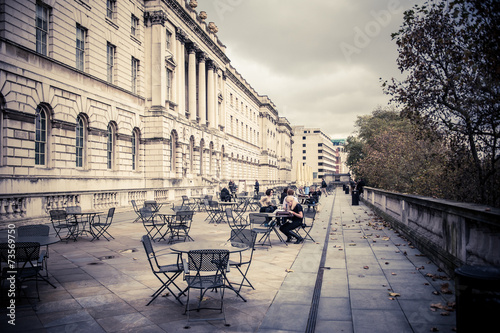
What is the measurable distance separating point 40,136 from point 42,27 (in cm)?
539

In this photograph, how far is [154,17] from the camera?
92.1 feet

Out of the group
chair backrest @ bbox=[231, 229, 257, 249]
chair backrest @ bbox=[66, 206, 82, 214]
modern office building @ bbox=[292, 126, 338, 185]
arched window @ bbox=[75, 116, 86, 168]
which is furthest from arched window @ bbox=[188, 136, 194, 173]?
modern office building @ bbox=[292, 126, 338, 185]

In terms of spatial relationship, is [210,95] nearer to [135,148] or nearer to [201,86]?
[201,86]

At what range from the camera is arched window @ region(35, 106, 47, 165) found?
17.5 metres

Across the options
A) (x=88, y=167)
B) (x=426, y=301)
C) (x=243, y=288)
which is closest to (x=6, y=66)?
(x=88, y=167)

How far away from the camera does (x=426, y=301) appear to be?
555 centimetres

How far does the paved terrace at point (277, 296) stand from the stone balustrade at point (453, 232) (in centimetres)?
40

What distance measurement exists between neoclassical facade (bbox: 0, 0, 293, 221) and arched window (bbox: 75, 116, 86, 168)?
57mm

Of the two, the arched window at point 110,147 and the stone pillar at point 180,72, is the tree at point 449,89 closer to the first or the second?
the arched window at point 110,147

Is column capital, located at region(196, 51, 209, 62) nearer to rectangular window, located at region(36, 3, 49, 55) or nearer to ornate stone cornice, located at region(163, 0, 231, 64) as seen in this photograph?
ornate stone cornice, located at region(163, 0, 231, 64)

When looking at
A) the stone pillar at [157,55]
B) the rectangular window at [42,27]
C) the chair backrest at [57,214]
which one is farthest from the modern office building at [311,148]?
the chair backrest at [57,214]

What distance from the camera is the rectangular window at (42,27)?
58.2ft

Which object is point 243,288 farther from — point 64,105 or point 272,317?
point 64,105

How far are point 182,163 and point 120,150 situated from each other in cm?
799
